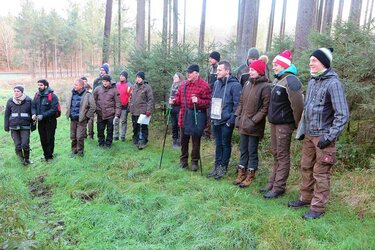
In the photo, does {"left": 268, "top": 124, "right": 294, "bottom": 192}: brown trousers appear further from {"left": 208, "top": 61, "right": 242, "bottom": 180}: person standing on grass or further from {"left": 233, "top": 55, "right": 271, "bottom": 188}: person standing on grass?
{"left": 208, "top": 61, "right": 242, "bottom": 180}: person standing on grass

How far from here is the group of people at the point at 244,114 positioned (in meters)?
4.07

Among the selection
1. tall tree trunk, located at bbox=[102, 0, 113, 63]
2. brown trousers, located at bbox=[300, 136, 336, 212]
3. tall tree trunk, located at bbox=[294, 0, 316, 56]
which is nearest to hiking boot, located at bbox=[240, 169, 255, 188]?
brown trousers, located at bbox=[300, 136, 336, 212]

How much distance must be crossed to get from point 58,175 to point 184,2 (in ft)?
89.4

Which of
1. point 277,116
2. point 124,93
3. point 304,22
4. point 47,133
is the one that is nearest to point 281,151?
point 277,116

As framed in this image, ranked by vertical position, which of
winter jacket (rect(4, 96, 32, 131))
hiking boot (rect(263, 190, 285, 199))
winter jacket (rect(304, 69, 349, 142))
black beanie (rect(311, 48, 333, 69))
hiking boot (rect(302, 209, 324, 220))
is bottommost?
hiking boot (rect(263, 190, 285, 199))

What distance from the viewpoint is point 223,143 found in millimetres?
5914

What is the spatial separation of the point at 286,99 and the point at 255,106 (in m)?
0.62

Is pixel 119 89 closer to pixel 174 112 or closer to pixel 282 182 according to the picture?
pixel 174 112

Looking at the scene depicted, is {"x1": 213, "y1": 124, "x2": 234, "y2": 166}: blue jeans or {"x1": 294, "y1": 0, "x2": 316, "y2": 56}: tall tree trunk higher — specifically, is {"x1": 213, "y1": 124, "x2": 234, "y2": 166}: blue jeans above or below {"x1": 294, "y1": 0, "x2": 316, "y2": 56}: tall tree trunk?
below

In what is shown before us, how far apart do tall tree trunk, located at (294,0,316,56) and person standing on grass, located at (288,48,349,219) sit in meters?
4.42

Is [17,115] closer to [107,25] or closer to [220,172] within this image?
[220,172]

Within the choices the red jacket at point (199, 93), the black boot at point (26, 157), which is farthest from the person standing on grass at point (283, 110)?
the black boot at point (26, 157)

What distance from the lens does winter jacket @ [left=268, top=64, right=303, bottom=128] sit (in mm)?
4551

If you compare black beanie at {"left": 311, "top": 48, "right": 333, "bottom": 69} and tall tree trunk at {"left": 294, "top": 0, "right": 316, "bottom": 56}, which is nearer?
black beanie at {"left": 311, "top": 48, "right": 333, "bottom": 69}
